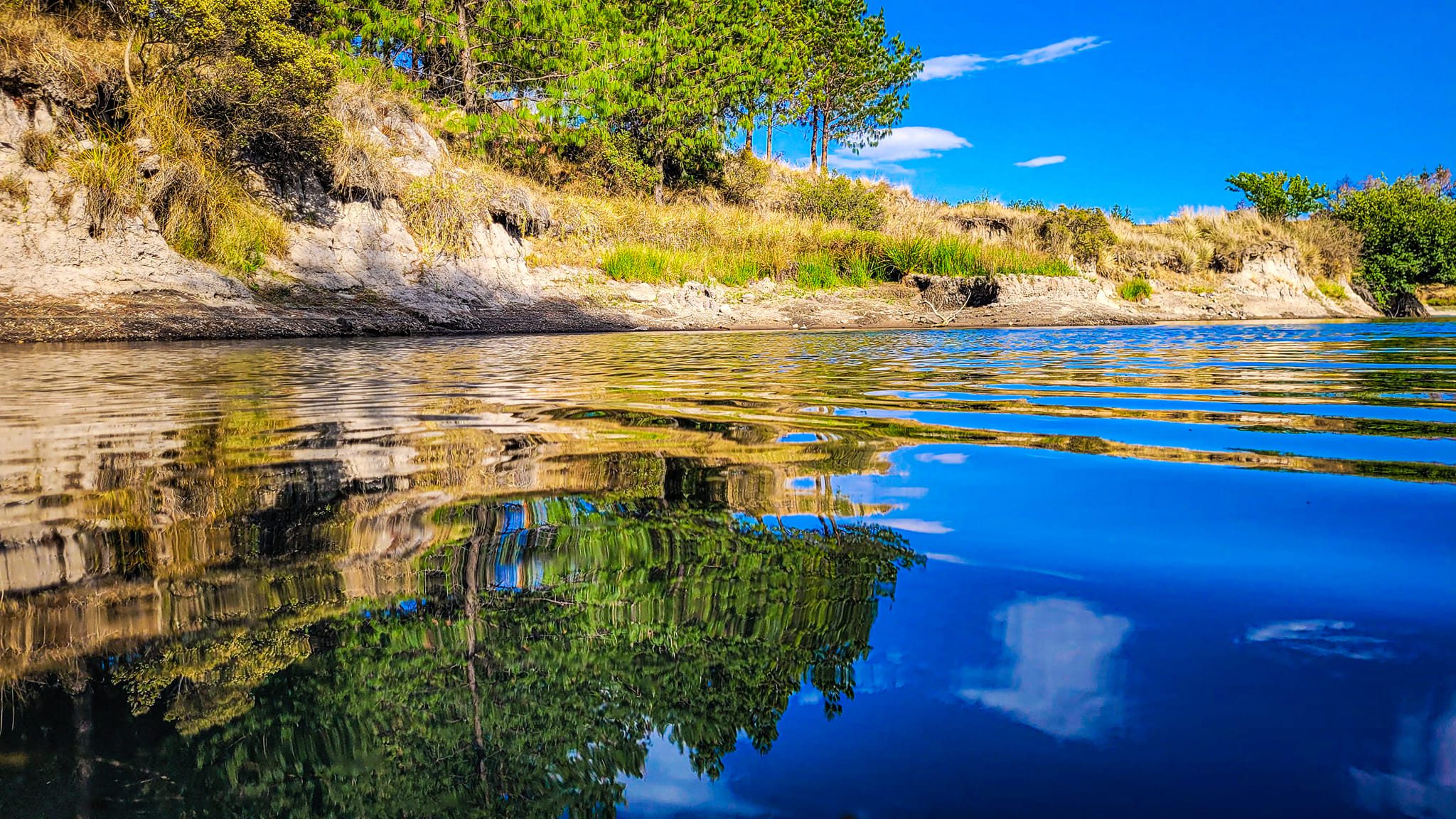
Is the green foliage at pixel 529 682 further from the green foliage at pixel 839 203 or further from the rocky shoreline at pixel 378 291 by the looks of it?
the green foliage at pixel 839 203

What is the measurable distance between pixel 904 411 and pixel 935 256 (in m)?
14.2

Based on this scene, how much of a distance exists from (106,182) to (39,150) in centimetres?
90

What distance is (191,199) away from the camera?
1004 cm

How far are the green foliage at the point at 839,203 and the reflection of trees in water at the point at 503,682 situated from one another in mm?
18642

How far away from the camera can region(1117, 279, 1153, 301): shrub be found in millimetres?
18703

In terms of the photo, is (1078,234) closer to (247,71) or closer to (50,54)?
(247,71)

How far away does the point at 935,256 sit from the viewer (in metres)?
16.3

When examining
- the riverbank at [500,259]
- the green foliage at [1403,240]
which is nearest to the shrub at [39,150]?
the riverbank at [500,259]

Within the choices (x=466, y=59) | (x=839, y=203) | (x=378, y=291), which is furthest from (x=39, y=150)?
(x=839, y=203)

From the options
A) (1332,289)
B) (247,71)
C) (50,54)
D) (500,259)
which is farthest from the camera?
(1332,289)

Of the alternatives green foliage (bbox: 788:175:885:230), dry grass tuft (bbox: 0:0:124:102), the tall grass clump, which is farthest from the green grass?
dry grass tuft (bbox: 0:0:124:102)

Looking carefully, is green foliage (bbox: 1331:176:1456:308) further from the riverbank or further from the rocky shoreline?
the rocky shoreline

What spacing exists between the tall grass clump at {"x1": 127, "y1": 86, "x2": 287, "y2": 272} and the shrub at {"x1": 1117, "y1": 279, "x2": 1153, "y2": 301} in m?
17.4

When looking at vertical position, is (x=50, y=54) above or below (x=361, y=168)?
above
